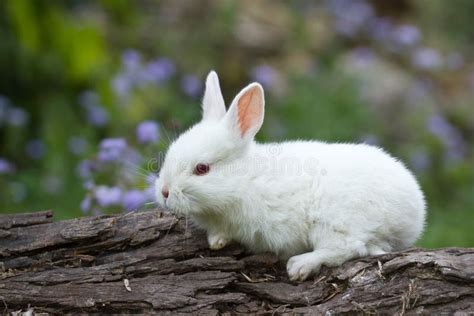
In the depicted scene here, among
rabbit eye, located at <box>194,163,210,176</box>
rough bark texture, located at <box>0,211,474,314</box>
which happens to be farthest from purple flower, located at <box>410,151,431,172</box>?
rabbit eye, located at <box>194,163,210,176</box>

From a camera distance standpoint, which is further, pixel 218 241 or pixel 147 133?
pixel 147 133

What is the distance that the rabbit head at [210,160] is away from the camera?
4.48 metres

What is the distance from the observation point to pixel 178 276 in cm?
444

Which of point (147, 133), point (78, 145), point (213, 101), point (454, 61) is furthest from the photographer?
point (454, 61)

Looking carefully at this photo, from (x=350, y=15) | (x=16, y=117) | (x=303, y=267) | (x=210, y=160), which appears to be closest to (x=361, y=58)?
(x=350, y=15)

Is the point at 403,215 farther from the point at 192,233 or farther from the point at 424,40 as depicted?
the point at 424,40

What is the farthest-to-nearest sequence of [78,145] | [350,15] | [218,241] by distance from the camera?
[350,15], [78,145], [218,241]

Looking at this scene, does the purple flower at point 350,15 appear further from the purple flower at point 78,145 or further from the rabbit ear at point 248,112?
the rabbit ear at point 248,112

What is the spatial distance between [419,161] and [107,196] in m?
4.65

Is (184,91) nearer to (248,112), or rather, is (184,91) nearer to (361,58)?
(361,58)

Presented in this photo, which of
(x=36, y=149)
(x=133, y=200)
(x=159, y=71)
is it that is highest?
(x=159, y=71)

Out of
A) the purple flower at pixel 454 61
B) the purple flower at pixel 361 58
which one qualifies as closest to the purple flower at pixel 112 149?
the purple flower at pixel 361 58

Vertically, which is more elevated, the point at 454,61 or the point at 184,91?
the point at 184,91

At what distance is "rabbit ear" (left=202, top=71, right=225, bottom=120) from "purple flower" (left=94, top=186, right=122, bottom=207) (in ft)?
3.58
